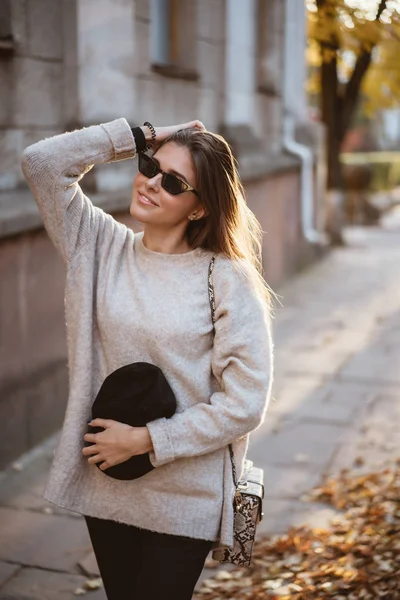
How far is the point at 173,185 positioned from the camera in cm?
245

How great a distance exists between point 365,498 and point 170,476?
2489 mm

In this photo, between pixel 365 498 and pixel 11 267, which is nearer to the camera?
pixel 365 498

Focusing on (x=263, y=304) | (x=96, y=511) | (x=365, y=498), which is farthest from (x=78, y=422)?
(x=365, y=498)

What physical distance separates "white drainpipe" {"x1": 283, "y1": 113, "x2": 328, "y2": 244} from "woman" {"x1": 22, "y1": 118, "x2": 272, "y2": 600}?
9.86m

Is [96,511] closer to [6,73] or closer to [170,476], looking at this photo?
[170,476]

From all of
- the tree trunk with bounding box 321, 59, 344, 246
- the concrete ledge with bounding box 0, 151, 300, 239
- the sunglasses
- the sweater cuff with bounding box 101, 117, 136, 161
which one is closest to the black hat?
the sunglasses

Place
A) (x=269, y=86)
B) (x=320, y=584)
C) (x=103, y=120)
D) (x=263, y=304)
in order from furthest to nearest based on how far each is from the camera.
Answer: (x=269, y=86)
(x=103, y=120)
(x=320, y=584)
(x=263, y=304)

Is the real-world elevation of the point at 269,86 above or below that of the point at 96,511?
above

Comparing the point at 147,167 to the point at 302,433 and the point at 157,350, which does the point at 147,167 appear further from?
the point at 302,433

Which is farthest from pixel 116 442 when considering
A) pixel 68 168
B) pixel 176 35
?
pixel 176 35

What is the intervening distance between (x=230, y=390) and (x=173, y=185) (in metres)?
0.61

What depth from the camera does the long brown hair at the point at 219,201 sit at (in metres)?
2.43

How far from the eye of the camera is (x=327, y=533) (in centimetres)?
418

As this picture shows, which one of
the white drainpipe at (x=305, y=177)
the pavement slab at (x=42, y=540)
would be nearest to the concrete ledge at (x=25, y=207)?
the pavement slab at (x=42, y=540)
